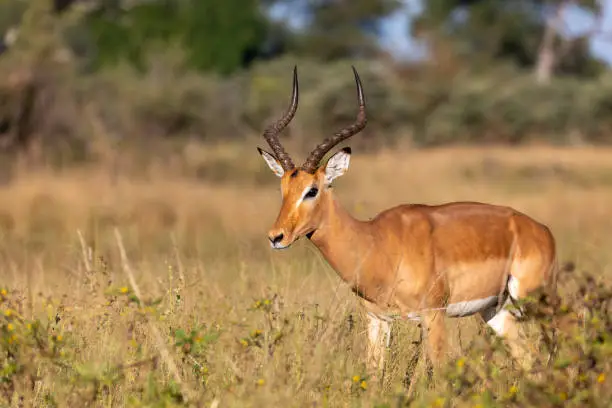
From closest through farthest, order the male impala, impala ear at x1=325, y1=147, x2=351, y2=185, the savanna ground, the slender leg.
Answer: the savanna ground
the slender leg
the male impala
impala ear at x1=325, y1=147, x2=351, y2=185

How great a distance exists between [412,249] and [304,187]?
71 centimetres

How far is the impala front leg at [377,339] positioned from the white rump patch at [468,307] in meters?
0.38

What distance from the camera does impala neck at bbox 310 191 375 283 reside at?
6.56 metres

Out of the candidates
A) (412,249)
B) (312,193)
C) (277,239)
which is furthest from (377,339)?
(312,193)

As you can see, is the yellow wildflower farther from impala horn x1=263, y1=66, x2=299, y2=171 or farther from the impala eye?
impala horn x1=263, y1=66, x2=299, y2=171

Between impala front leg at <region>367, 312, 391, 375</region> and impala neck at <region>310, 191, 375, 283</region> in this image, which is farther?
impala neck at <region>310, 191, 375, 283</region>

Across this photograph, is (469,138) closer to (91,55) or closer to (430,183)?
(430,183)

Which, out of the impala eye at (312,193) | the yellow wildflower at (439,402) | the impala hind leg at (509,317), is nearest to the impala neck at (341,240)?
the impala eye at (312,193)

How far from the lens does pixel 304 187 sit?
645 cm

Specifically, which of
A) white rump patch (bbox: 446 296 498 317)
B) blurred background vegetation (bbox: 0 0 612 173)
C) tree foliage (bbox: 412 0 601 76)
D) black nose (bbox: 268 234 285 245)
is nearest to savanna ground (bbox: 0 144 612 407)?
white rump patch (bbox: 446 296 498 317)

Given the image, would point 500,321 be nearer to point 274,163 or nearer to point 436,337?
point 436,337

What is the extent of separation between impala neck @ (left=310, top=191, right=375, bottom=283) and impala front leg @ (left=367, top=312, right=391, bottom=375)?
0.94ft

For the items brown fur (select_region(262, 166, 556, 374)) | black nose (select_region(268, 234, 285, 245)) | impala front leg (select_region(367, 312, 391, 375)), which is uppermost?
black nose (select_region(268, 234, 285, 245))

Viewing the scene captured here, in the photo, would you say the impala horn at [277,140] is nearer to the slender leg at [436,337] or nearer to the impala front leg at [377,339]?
the impala front leg at [377,339]
